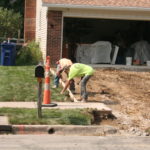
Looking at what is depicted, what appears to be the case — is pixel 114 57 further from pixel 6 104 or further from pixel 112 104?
pixel 6 104

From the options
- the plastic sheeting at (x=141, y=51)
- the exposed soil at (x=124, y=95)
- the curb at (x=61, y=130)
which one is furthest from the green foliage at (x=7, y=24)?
the curb at (x=61, y=130)

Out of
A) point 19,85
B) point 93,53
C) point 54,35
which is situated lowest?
point 19,85

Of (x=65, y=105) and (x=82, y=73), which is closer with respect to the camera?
(x=65, y=105)

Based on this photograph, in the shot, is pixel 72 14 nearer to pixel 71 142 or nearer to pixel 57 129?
pixel 57 129

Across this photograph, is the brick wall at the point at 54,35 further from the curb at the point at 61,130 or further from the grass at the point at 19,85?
the curb at the point at 61,130

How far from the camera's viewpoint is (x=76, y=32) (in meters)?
25.8

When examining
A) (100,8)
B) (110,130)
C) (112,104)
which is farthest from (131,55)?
(110,130)

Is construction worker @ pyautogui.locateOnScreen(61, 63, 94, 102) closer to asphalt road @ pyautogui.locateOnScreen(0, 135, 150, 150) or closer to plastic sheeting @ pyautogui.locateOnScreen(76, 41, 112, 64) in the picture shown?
asphalt road @ pyautogui.locateOnScreen(0, 135, 150, 150)

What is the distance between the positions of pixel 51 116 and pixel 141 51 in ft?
42.8

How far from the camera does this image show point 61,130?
981 centimetres

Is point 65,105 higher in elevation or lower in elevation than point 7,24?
lower

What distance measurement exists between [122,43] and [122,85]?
303 inches

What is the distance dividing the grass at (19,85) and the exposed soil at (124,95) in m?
1.28

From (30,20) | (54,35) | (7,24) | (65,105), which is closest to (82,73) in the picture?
(65,105)
